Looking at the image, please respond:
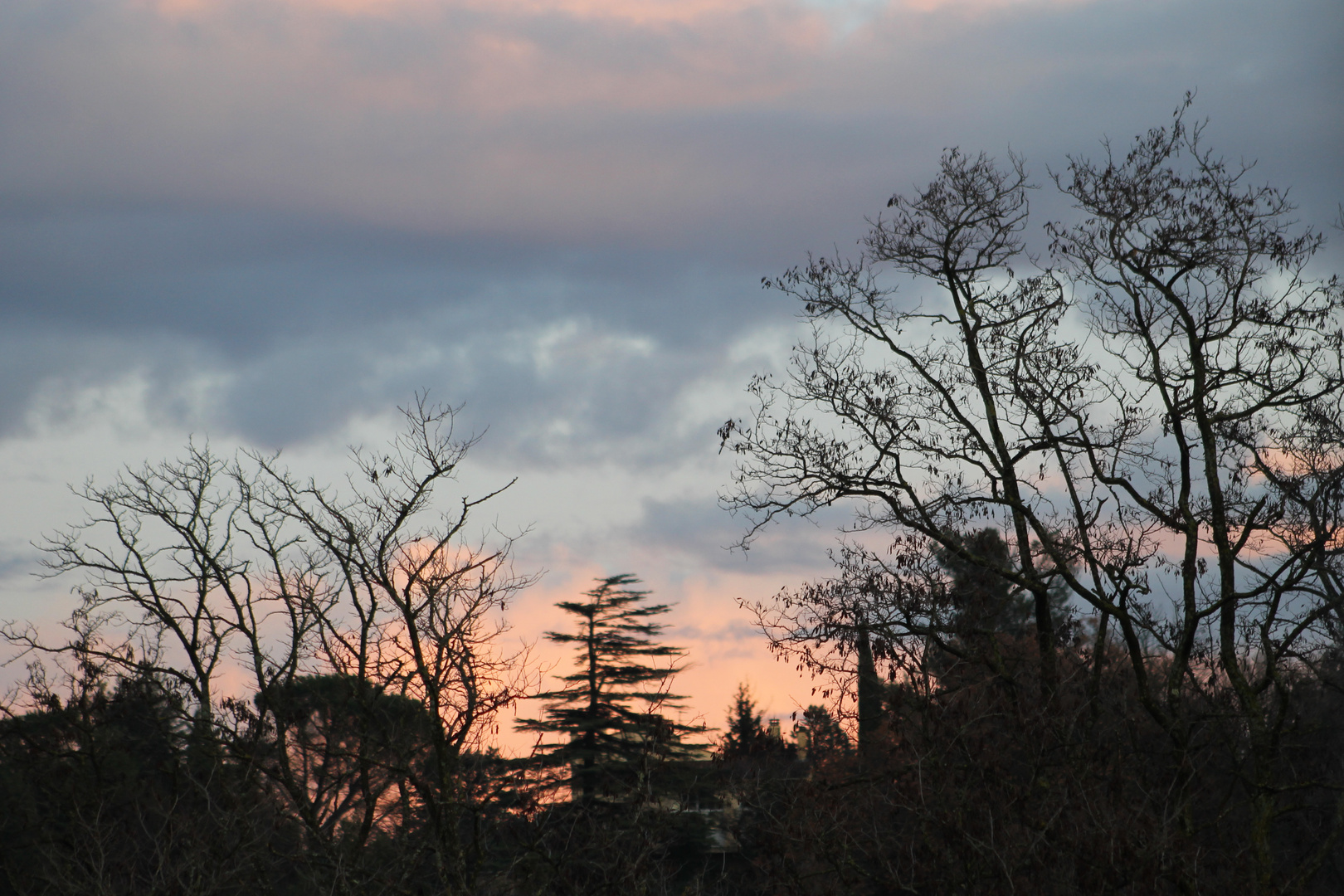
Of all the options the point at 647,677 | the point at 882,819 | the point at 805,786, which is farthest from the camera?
the point at 647,677

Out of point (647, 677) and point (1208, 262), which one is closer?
point (1208, 262)

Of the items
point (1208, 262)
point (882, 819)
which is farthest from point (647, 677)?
point (1208, 262)

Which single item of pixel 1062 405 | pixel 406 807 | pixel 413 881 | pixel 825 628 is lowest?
pixel 413 881

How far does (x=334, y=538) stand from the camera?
1931 centimetres

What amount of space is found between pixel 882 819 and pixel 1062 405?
9.76 metres

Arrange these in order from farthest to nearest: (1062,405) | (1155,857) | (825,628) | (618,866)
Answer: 1. (1062,405)
2. (825,628)
3. (618,866)
4. (1155,857)

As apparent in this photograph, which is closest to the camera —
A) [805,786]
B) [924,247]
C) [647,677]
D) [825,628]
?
[805,786]

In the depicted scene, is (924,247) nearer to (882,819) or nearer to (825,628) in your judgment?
(825,628)

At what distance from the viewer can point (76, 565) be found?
23156 mm

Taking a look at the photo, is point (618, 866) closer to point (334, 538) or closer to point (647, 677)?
point (334, 538)

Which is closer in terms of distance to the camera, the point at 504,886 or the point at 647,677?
the point at 504,886

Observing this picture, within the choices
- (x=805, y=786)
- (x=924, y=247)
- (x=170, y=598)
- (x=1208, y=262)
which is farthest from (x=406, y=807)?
(x=1208, y=262)

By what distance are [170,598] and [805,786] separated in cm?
1513

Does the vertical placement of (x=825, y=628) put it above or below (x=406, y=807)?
above
